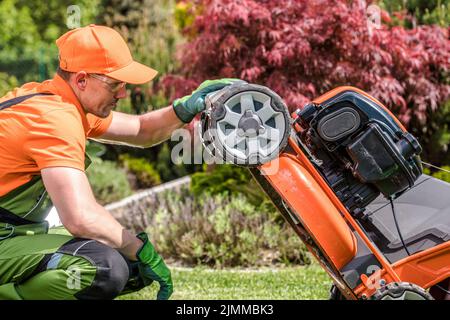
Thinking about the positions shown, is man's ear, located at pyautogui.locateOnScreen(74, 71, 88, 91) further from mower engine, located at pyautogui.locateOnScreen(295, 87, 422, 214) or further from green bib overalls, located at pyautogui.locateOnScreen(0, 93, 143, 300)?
mower engine, located at pyautogui.locateOnScreen(295, 87, 422, 214)

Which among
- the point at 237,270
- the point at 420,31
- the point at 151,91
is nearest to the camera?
the point at 237,270

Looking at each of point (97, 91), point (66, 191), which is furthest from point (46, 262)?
point (97, 91)

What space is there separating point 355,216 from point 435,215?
338mm

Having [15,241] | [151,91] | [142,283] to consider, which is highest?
[15,241]

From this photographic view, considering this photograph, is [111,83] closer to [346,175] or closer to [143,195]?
[346,175]

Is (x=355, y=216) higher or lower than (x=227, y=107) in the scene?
lower

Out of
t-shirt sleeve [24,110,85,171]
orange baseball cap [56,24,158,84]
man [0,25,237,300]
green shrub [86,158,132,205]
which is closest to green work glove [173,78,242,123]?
man [0,25,237,300]

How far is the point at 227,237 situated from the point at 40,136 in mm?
2894

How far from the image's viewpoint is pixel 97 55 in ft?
10.5

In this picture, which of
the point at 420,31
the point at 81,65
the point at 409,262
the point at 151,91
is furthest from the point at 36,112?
the point at 151,91

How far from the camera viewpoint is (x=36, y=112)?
10.2ft

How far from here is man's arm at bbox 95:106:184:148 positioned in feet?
12.6

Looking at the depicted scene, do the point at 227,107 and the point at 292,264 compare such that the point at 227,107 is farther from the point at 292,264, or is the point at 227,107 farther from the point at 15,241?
the point at 292,264
